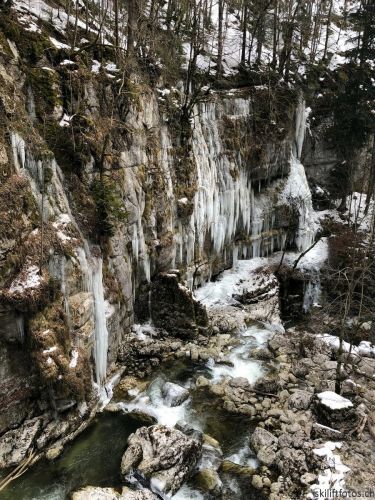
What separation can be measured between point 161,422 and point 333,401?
12.6 ft

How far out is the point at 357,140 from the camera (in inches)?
729

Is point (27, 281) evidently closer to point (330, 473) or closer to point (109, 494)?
point (109, 494)

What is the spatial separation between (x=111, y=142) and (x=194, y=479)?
824cm

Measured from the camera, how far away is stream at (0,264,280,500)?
671cm

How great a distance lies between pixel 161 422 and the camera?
27.4ft

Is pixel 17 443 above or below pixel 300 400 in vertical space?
above

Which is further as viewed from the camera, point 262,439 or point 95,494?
point 262,439

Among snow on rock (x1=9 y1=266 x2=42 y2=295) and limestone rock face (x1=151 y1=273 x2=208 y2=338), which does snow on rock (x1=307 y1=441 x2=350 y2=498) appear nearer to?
limestone rock face (x1=151 y1=273 x2=208 y2=338)

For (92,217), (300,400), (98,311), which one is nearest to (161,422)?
(98,311)

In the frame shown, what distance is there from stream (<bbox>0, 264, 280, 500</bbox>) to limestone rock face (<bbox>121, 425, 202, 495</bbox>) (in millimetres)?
215

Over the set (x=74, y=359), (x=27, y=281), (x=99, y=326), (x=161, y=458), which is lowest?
(x=161, y=458)

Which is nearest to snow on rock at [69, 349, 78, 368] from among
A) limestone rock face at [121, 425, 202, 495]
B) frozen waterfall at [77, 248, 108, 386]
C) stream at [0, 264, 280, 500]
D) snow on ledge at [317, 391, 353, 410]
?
frozen waterfall at [77, 248, 108, 386]

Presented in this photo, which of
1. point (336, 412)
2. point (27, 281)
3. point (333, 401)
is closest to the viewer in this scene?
point (27, 281)

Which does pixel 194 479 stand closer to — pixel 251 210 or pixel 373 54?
pixel 251 210
